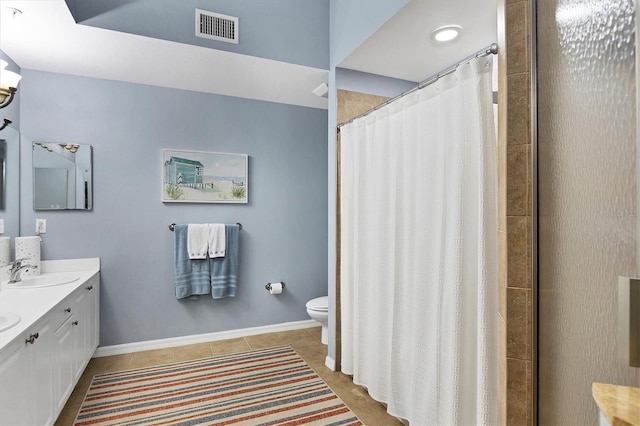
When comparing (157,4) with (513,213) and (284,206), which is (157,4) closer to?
(284,206)

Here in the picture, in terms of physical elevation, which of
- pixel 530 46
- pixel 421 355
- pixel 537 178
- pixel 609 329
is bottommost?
pixel 421 355

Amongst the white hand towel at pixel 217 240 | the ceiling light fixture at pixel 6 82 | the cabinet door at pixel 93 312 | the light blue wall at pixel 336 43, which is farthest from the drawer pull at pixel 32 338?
the light blue wall at pixel 336 43

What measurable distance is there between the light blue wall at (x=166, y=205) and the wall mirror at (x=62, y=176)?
6 centimetres

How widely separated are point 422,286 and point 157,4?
2401 millimetres

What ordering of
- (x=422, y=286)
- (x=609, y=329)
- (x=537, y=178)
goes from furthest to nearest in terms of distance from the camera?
(x=422, y=286)
(x=537, y=178)
(x=609, y=329)

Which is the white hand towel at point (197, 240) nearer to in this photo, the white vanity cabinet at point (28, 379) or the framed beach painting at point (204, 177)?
the framed beach painting at point (204, 177)

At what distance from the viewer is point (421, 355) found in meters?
1.76

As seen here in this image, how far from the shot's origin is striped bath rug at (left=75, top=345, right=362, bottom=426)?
6.70 ft

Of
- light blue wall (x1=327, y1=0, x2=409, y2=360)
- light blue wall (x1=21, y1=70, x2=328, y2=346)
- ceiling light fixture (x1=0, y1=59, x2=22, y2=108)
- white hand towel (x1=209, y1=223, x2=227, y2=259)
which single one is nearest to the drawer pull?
ceiling light fixture (x1=0, y1=59, x2=22, y2=108)

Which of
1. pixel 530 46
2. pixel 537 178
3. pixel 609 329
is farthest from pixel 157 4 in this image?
pixel 609 329

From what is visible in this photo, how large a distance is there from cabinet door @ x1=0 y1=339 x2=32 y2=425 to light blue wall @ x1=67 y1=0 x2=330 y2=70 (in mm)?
1843

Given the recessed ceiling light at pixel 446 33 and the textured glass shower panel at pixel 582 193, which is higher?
the recessed ceiling light at pixel 446 33

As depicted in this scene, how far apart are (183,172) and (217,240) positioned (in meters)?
0.67

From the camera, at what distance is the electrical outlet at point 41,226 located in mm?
2715
